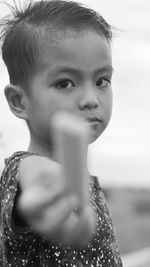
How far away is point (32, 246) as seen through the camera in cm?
169

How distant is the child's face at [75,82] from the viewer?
1.64 metres

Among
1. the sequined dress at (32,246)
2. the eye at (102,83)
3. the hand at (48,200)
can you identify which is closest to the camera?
the hand at (48,200)

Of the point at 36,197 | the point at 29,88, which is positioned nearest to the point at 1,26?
the point at 29,88

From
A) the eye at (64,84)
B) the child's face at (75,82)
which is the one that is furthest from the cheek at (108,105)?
the eye at (64,84)

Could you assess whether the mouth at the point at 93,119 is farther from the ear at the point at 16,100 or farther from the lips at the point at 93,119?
the ear at the point at 16,100

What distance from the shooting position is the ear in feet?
5.85

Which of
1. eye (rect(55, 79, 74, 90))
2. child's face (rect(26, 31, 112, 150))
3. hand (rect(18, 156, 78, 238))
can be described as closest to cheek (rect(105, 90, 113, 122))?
child's face (rect(26, 31, 112, 150))

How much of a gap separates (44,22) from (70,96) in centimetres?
23

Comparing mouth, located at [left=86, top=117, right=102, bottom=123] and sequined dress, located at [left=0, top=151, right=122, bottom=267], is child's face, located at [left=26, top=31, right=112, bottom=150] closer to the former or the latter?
mouth, located at [left=86, top=117, right=102, bottom=123]

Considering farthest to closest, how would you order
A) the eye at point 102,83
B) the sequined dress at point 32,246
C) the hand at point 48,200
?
the eye at point 102,83
the sequined dress at point 32,246
the hand at point 48,200

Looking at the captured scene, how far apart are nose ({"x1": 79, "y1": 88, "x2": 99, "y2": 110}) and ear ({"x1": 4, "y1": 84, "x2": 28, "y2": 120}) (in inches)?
7.8

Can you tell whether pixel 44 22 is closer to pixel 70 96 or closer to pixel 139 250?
pixel 70 96

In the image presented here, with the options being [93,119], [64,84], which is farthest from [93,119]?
[64,84]

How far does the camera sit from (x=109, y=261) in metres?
1.82
